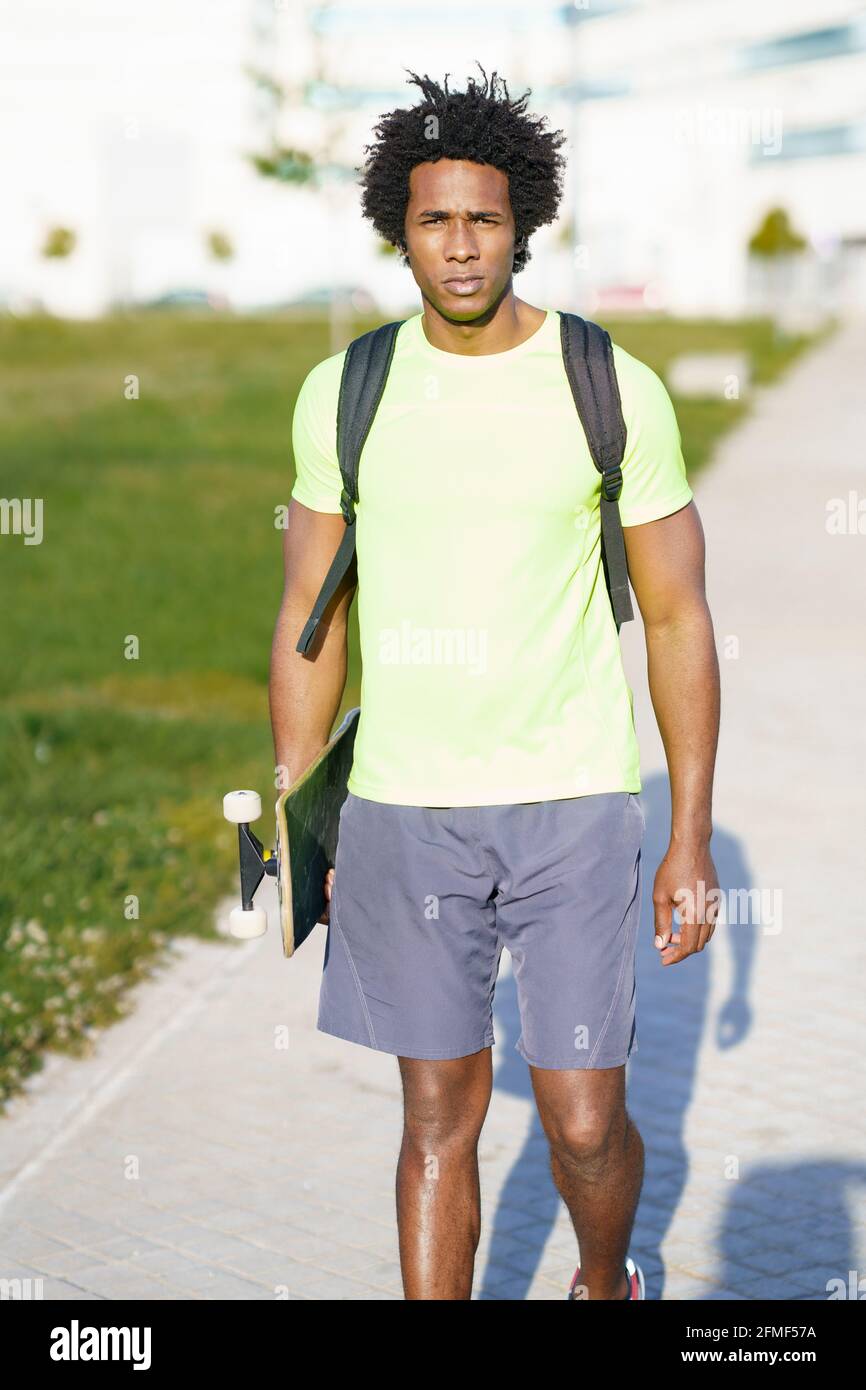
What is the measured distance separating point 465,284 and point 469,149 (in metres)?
0.24

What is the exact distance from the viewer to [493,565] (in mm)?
3105

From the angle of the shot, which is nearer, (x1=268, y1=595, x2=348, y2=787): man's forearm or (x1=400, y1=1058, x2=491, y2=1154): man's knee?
(x1=400, y1=1058, x2=491, y2=1154): man's knee

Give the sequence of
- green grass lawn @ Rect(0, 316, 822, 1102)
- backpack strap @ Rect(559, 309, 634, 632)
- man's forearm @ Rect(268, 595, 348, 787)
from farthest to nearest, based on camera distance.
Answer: green grass lawn @ Rect(0, 316, 822, 1102) < man's forearm @ Rect(268, 595, 348, 787) < backpack strap @ Rect(559, 309, 634, 632)

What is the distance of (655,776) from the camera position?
8.06 metres

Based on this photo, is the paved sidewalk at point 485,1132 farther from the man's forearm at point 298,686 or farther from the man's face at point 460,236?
the man's face at point 460,236

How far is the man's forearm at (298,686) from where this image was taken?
3457 mm

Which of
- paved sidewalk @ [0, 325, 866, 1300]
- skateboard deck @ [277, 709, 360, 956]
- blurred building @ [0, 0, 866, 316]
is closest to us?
skateboard deck @ [277, 709, 360, 956]

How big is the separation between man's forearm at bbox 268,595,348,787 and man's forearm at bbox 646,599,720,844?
55 cm

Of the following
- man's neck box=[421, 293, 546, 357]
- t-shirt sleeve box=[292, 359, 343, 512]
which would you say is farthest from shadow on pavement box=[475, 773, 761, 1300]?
man's neck box=[421, 293, 546, 357]

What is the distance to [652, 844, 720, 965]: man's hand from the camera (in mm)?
3248

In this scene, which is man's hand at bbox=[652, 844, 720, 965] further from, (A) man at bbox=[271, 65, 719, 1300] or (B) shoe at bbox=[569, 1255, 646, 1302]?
(B) shoe at bbox=[569, 1255, 646, 1302]

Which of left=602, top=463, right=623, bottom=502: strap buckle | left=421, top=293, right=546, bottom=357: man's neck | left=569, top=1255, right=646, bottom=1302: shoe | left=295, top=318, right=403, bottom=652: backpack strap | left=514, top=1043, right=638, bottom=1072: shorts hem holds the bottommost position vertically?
left=569, top=1255, right=646, bottom=1302: shoe

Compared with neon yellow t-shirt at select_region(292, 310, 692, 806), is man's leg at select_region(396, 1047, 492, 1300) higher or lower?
lower
